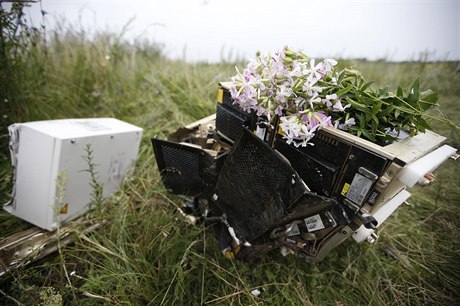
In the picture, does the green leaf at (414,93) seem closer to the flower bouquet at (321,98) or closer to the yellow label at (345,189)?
the flower bouquet at (321,98)

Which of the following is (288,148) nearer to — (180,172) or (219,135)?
(219,135)

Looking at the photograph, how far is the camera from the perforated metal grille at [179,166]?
52.1 inches

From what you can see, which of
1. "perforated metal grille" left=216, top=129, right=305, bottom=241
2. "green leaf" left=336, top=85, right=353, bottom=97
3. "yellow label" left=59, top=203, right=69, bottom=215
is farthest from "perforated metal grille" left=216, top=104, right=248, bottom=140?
"yellow label" left=59, top=203, right=69, bottom=215

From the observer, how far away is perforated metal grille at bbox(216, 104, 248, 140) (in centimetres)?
129

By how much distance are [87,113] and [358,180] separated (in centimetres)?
279

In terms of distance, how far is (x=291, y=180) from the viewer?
3.02 ft

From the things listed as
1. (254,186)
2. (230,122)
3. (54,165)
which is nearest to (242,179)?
(254,186)

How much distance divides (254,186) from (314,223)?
32 cm

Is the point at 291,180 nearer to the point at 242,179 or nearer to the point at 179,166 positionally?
the point at 242,179

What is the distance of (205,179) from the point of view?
1.37 meters

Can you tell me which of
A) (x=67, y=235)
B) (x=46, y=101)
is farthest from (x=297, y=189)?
(x=46, y=101)

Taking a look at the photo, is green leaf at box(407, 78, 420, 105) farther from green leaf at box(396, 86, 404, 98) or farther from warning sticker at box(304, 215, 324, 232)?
warning sticker at box(304, 215, 324, 232)

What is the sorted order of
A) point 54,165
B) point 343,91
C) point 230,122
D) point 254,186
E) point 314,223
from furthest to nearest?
1. point 230,122
2. point 54,165
3. point 254,186
4. point 314,223
5. point 343,91

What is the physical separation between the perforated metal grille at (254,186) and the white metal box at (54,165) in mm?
845
